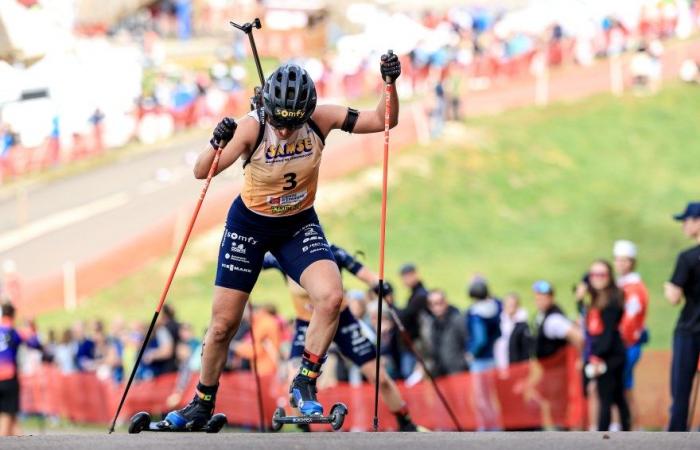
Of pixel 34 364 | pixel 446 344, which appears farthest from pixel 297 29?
pixel 446 344

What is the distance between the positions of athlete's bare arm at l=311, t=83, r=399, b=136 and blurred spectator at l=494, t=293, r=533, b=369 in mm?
5410

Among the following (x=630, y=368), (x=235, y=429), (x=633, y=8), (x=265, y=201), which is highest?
(x=633, y=8)

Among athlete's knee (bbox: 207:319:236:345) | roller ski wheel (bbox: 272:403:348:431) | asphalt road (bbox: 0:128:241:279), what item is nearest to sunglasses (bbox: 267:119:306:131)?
athlete's knee (bbox: 207:319:236:345)

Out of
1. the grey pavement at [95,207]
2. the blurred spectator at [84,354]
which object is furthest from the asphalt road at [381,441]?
the grey pavement at [95,207]

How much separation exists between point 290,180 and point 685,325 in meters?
3.47

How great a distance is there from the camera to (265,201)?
9102 mm

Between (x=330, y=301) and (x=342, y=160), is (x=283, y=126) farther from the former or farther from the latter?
(x=342, y=160)

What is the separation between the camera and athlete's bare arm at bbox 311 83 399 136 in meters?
9.15

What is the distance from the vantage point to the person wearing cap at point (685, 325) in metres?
10.6

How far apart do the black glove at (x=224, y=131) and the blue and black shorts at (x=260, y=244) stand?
512mm

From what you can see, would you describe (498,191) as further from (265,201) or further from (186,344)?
(265,201)

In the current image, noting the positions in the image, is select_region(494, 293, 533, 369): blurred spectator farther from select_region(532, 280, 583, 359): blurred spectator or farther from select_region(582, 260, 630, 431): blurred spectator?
select_region(582, 260, 630, 431): blurred spectator

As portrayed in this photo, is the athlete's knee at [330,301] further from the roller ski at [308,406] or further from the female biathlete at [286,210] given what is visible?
the roller ski at [308,406]

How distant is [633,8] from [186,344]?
1333 inches
